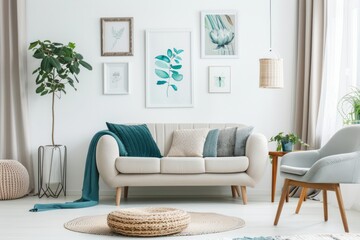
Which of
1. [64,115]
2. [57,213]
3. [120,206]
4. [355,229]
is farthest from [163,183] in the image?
[355,229]

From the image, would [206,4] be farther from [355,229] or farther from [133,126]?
[355,229]

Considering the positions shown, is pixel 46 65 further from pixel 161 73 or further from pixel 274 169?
pixel 274 169

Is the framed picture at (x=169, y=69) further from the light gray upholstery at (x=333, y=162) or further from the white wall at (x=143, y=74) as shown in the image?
the light gray upholstery at (x=333, y=162)

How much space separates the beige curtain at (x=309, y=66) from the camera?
21.7 feet

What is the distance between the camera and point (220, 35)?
7.00 m

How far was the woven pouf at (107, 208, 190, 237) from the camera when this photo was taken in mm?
4285

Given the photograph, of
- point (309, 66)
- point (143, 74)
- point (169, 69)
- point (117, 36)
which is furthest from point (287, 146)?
point (117, 36)

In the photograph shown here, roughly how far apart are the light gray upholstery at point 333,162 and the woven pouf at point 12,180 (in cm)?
297

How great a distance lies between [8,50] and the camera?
695 centimetres

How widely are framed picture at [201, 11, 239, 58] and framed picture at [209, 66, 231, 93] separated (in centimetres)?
15

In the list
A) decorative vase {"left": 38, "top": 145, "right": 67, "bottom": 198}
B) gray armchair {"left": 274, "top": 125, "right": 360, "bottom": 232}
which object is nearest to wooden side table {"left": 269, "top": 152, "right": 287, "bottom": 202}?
gray armchair {"left": 274, "top": 125, "right": 360, "bottom": 232}

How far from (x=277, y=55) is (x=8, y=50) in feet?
9.93

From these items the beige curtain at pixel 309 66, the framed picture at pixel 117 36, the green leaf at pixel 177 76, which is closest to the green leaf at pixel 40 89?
the framed picture at pixel 117 36

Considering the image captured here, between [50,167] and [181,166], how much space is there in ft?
5.24
